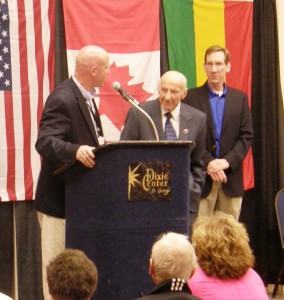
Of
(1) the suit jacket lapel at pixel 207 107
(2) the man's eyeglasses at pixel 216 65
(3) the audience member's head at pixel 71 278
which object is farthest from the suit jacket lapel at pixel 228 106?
(3) the audience member's head at pixel 71 278

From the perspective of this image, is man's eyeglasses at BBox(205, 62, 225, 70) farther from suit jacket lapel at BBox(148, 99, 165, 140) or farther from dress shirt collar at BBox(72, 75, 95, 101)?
dress shirt collar at BBox(72, 75, 95, 101)

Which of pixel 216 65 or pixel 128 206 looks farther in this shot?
pixel 216 65

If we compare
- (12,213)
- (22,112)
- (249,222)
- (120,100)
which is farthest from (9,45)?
(249,222)

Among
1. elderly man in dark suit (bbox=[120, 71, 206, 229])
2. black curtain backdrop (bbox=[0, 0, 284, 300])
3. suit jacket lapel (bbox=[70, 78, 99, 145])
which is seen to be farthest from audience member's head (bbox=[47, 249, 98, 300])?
black curtain backdrop (bbox=[0, 0, 284, 300])

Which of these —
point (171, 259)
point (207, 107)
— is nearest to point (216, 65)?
point (207, 107)

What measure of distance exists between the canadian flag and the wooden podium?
2.01 m

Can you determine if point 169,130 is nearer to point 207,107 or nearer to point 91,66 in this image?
point 91,66

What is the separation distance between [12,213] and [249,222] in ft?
7.09

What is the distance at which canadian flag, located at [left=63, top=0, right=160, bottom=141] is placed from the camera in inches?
208

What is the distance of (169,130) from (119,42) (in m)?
1.29

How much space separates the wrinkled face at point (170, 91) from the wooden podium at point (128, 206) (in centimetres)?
102

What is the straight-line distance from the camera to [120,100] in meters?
5.44

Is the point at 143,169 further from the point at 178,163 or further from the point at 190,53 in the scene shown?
the point at 190,53

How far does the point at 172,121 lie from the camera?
176 inches
